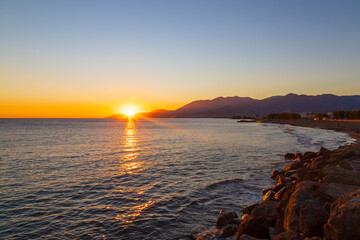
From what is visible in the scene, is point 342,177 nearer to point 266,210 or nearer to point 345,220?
point 266,210

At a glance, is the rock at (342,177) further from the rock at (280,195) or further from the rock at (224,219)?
the rock at (224,219)

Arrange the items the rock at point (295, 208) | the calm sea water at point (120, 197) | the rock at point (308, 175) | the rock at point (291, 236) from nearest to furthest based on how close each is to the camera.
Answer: the rock at point (291, 236), the rock at point (295, 208), the calm sea water at point (120, 197), the rock at point (308, 175)

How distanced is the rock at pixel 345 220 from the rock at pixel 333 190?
2.59m

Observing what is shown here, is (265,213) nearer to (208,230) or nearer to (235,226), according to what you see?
(235,226)

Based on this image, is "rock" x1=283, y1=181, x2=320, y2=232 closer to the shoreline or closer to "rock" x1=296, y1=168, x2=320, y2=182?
"rock" x1=296, y1=168, x2=320, y2=182

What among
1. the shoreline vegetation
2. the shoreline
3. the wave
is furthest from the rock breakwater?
the shoreline

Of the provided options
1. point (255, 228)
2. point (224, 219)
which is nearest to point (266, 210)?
point (224, 219)

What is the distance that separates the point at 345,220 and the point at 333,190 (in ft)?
11.6

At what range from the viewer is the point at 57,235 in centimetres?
920

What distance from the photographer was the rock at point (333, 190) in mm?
8022

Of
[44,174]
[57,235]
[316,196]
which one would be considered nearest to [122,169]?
[44,174]

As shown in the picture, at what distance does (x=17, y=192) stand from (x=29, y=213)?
13.7 feet

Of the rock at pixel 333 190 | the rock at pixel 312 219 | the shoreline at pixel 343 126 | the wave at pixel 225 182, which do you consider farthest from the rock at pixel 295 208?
the shoreline at pixel 343 126

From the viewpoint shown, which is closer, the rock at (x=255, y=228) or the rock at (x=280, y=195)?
the rock at (x=255, y=228)
